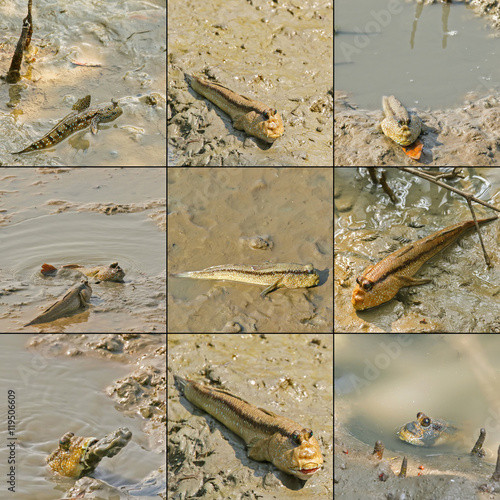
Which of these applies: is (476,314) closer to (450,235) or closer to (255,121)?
(450,235)

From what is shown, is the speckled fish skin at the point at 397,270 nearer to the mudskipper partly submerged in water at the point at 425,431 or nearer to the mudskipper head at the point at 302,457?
the mudskipper head at the point at 302,457

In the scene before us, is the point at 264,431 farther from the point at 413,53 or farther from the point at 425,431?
the point at 413,53

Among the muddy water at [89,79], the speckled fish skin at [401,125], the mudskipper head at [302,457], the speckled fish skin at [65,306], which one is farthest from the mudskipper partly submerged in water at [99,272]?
the speckled fish skin at [401,125]

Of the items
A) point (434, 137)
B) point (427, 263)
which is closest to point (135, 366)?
point (427, 263)

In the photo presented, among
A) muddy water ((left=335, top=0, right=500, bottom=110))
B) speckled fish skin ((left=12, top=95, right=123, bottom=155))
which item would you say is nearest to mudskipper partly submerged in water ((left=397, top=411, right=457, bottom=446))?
muddy water ((left=335, top=0, right=500, bottom=110))

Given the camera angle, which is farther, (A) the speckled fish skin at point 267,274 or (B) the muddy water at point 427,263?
(A) the speckled fish skin at point 267,274
